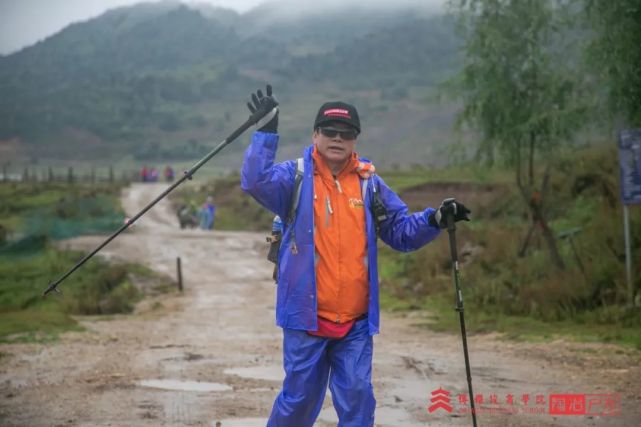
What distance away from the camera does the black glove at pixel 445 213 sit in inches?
249

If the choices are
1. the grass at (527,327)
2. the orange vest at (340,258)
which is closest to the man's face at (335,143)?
the orange vest at (340,258)

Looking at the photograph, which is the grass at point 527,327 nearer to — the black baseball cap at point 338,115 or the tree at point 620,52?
the tree at point 620,52

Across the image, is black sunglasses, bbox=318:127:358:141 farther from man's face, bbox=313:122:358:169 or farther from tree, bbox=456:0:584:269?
tree, bbox=456:0:584:269

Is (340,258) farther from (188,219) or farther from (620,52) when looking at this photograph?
(188,219)

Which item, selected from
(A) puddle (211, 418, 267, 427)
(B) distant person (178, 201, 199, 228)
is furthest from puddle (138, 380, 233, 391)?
(B) distant person (178, 201, 199, 228)

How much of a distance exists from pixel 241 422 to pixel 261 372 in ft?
9.15

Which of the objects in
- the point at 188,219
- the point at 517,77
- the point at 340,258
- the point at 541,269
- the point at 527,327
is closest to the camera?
the point at 340,258

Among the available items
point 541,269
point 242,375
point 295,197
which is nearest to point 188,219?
point 541,269

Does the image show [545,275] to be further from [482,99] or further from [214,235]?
[214,235]

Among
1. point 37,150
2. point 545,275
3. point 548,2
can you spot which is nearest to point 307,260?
point 545,275

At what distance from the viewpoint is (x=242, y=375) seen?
10.8 metres

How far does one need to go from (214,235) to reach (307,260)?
31001 millimetres

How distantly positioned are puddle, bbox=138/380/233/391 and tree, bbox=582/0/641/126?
23.6 ft

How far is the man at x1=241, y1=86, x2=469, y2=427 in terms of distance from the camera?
6195 millimetres
